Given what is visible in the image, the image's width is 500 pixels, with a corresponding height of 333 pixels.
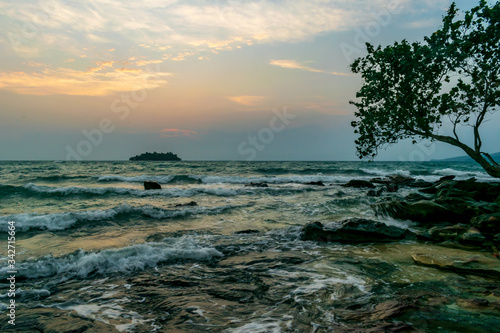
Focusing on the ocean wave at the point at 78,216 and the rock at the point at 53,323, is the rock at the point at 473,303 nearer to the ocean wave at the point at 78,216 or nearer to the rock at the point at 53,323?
the rock at the point at 53,323

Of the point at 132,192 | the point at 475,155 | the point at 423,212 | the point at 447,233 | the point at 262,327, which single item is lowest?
the point at 132,192

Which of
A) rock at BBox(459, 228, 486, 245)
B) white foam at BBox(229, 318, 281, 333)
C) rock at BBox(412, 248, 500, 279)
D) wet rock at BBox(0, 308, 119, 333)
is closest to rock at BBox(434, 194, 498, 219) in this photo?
rock at BBox(459, 228, 486, 245)

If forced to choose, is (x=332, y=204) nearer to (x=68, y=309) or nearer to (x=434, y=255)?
(x=434, y=255)

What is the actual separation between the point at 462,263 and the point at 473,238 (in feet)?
8.30

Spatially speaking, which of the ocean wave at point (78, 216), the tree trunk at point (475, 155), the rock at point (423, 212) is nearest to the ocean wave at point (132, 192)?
the ocean wave at point (78, 216)

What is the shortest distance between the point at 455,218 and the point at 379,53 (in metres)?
7.95

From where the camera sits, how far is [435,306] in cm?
415

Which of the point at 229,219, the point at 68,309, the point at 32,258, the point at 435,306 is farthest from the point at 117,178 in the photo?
the point at 435,306

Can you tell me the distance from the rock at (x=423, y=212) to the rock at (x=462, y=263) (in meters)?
4.81

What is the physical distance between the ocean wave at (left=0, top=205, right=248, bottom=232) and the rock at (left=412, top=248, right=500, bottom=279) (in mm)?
A: 9758

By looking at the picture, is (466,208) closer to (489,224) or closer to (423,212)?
(423,212)

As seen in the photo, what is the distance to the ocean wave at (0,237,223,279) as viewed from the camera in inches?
242

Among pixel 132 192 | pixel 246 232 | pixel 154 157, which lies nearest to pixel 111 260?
pixel 246 232

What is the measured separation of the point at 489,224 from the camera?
863 cm
